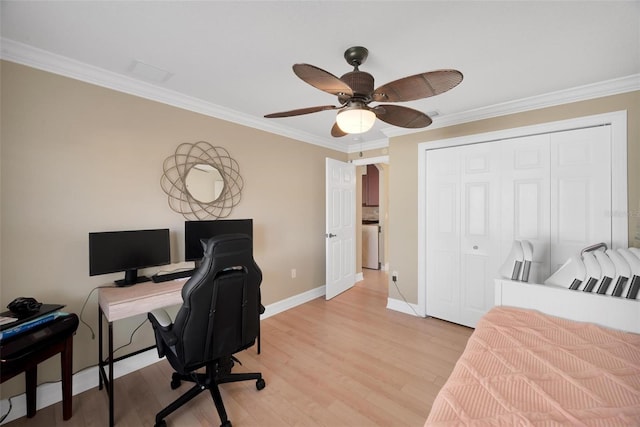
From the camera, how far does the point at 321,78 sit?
127cm

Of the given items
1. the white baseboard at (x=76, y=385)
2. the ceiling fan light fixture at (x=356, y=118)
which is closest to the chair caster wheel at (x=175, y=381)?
the white baseboard at (x=76, y=385)

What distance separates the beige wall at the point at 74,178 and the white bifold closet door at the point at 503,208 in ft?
8.68

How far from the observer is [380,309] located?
3422 millimetres

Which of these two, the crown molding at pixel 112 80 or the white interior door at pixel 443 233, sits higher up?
the crown molding at pixel 112 80

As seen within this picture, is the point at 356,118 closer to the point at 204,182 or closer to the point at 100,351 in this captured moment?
the point at 204,182

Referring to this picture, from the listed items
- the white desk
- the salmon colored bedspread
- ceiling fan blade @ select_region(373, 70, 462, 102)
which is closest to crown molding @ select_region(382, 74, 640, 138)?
ceiling fan blade @ select_region(373, 70, 462, 102)

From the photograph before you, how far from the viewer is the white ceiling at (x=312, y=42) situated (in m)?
1.37

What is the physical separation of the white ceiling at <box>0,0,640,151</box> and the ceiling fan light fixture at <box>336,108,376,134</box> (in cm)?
46

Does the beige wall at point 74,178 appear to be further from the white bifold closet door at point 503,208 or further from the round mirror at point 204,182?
the white bifold closet door at point 503,208

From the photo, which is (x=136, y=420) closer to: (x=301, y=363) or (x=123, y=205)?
(x=301, y=363)

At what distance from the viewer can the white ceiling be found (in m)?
1.37

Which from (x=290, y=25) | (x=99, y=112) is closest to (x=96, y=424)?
(x=99, y=112)

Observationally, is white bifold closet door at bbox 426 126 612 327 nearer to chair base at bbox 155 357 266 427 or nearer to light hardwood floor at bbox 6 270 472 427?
light hardwood floor at bbox 6 270 472 427

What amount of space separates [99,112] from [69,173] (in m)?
0.52
